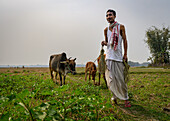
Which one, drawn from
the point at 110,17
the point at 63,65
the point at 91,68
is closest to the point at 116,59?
the point at 110,17

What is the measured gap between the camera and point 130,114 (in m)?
3.37

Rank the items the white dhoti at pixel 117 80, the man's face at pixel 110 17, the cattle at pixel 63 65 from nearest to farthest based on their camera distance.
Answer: the white dhoti at pixel 117 80, the man's face at pixel 110 17, the cattle at pixel 63 65

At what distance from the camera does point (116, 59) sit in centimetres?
412

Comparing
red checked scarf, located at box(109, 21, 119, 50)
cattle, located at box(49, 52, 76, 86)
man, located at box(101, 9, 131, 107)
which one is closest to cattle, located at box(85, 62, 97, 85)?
cattle, located at box(49, 52, 76, 86)

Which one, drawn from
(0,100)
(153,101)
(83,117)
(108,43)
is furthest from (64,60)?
(0,100)

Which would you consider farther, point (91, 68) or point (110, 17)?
point (91, 68)

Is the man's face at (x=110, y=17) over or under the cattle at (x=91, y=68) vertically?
over

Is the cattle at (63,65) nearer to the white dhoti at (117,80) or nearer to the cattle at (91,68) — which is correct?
the cattle at (91,68)

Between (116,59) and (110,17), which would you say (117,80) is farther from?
(110,17)

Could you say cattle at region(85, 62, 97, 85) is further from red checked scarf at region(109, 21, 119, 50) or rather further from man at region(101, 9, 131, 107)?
red checked scarf at region(109, 21, 119, 50)

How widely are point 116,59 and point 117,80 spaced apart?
597 mm

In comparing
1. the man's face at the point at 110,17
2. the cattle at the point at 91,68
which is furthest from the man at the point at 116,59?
the cattle at the point at 91,68

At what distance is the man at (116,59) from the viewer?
13.3 ft

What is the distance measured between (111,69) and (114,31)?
109 cm
